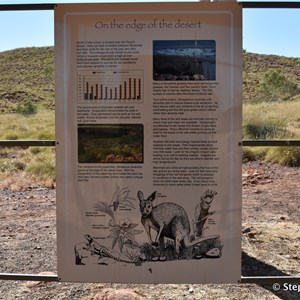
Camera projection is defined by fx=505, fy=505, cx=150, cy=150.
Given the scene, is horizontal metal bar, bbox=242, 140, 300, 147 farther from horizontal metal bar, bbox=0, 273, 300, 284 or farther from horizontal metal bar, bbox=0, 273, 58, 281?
horizontal metal bar, bbox=0, 273, 58, 281

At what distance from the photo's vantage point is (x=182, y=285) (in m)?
4.05

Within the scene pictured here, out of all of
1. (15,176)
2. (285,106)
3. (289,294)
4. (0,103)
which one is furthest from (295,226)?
(0,103)

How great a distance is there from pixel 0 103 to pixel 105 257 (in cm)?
4006

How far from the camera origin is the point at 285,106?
3222cm

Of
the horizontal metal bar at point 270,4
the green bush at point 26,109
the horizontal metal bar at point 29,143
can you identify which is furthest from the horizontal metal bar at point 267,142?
the green bush at point 26,109

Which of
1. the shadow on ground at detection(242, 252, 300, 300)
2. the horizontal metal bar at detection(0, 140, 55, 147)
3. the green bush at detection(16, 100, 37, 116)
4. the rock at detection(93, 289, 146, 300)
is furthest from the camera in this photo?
the green bush at detection(16, 100, 37, 116)

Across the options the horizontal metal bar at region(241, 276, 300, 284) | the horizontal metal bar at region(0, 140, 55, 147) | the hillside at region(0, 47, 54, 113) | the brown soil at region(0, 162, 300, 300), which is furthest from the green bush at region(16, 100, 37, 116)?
the horizontal metal bar at region(241, 276, 300, 284)

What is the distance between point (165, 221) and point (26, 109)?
35644 mm

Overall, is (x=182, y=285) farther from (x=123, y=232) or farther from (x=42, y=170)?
(x=42, y=170)

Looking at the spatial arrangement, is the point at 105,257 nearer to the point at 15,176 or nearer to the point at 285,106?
the point at 15,176

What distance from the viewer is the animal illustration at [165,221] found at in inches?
121

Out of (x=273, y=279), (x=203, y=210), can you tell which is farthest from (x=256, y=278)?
(x=203, y=210)

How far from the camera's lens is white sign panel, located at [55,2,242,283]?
2984 mm

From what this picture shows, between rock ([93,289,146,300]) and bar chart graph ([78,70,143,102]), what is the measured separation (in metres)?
1.46
